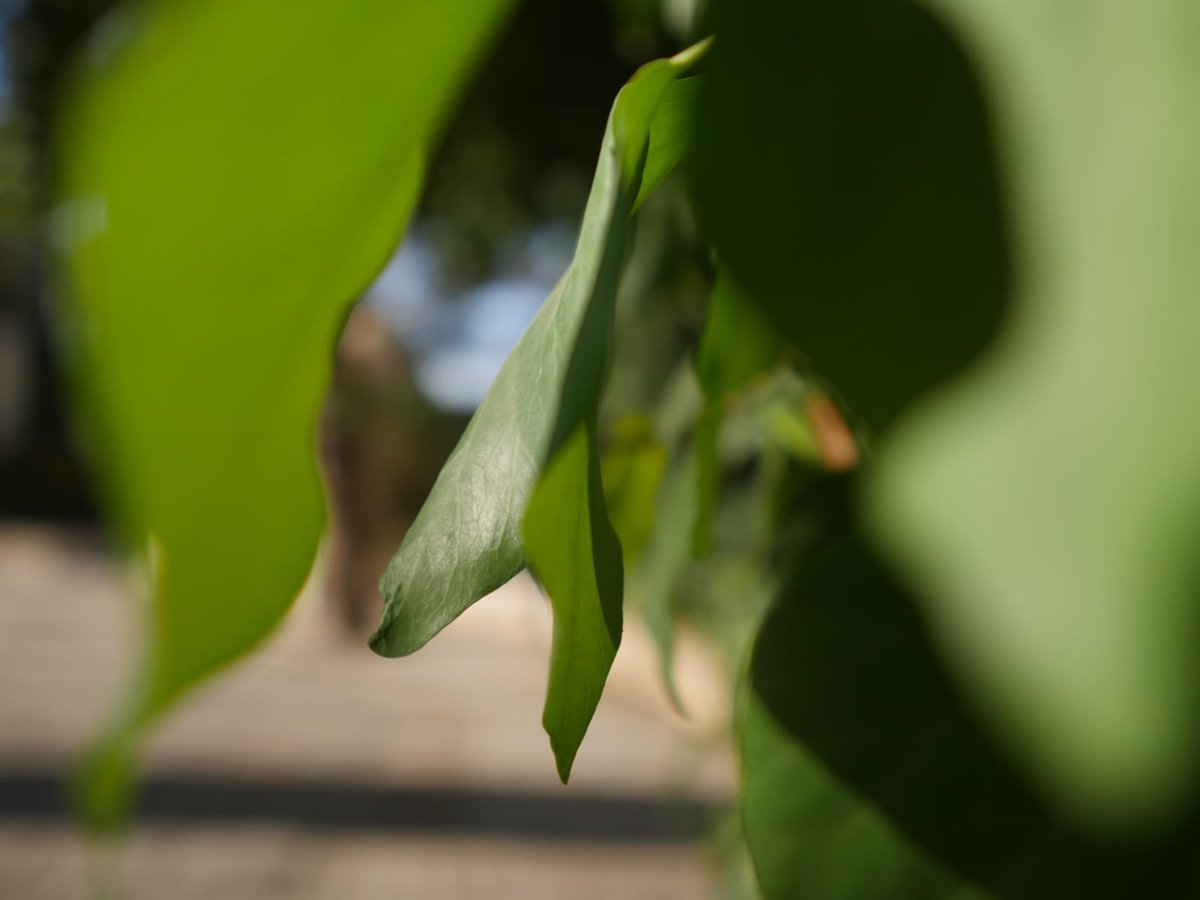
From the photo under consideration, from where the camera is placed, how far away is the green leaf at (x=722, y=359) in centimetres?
20

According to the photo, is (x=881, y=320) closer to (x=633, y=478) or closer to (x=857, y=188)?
(x=857, y=188)

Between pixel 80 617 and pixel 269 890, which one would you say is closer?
pixel 269 890

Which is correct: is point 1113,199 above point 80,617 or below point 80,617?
above

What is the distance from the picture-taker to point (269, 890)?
1627mm

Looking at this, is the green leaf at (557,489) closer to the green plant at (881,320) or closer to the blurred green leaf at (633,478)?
the green plant at (881,320)

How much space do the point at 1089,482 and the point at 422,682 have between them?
303 centimetres

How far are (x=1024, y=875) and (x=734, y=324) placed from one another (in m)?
0.12

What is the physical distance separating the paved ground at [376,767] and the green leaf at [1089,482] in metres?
0.79

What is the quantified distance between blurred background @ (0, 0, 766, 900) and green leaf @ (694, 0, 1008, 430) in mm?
40

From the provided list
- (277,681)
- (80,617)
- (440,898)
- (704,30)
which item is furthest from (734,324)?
(80,617)

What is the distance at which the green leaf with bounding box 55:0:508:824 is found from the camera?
0.07 m

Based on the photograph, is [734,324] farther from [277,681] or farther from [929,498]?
[277,681]

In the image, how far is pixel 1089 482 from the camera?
0.20 ft

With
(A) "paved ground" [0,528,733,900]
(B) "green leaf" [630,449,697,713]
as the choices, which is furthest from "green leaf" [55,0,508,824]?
(A) "paved ground" [0,528,733,900]
